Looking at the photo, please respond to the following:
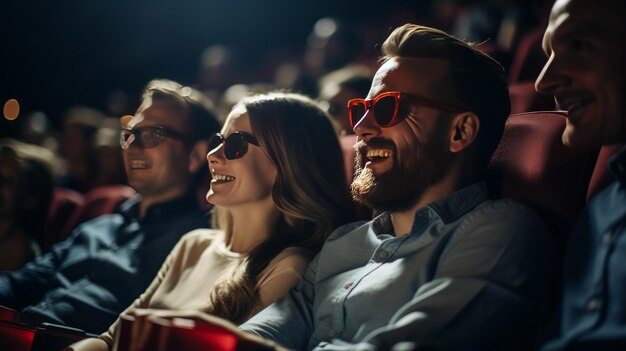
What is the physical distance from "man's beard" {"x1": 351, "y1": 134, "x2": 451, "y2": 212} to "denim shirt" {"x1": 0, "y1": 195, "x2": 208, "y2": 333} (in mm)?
890

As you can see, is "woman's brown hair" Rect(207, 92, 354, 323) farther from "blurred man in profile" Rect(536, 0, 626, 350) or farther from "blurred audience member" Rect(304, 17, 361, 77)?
"blurred audience member" Rect(304, 17, 361, 77)

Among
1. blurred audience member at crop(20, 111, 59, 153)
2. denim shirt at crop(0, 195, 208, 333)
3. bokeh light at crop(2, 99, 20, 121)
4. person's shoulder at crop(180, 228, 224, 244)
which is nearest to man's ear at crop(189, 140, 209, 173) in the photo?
denim shirt at crop(0, 195, 208, 333)

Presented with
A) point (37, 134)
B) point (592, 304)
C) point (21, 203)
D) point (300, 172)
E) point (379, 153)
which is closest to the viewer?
point (592, 304)

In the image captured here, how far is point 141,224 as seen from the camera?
2.07m

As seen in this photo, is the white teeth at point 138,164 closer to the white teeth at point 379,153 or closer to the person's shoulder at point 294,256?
the person's shoulder at point 294,256

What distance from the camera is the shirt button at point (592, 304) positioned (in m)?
0.90

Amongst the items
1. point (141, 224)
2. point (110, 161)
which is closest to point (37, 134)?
point (110, 161)

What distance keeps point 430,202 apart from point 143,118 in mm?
1145

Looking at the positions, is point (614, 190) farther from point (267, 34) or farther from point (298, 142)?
point (267, 34)

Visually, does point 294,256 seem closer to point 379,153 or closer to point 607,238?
point 379,153

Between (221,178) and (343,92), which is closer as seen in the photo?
(221,178)

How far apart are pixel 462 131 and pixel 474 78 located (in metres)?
0.11

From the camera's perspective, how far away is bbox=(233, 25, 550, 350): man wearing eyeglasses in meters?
1.01

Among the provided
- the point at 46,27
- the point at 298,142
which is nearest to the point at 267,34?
the point at 46,27
